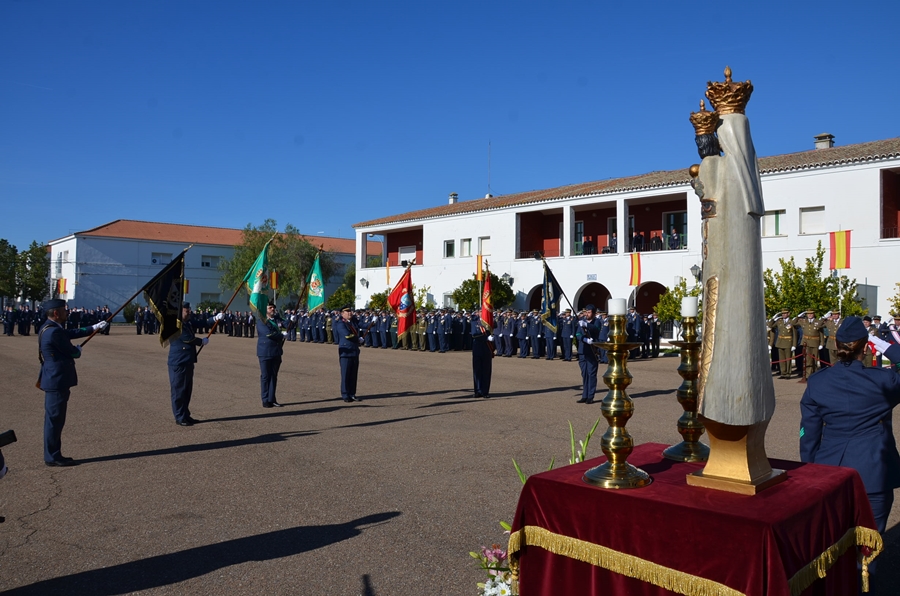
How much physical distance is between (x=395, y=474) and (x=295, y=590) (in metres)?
2.92

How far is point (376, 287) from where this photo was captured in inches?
1752

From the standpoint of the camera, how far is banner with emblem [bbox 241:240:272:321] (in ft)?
41.1

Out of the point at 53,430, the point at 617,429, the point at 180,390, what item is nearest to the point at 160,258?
the point at 180,390

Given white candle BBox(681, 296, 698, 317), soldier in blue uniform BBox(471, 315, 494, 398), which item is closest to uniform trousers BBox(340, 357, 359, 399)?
soldier in blue uniform BBox(471, 315, 494, 398)

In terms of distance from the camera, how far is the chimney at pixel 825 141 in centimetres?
3256

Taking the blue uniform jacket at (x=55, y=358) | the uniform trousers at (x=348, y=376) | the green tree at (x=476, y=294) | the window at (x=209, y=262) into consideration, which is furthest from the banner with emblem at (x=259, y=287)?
the window at (x=209, y=262)

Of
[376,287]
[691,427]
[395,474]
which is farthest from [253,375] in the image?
[376,287]

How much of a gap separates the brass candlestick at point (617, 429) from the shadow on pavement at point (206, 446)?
6.64m

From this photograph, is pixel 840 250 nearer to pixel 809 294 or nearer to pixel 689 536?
pixel 809 294

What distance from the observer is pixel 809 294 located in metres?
22.7

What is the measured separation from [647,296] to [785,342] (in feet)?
49.7

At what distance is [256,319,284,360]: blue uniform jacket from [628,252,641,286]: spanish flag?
22.2 metres

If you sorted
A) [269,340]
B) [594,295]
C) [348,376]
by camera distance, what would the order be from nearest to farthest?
[269,340]
[348,376]
[594,295]

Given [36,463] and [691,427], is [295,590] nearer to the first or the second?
[691,427]
